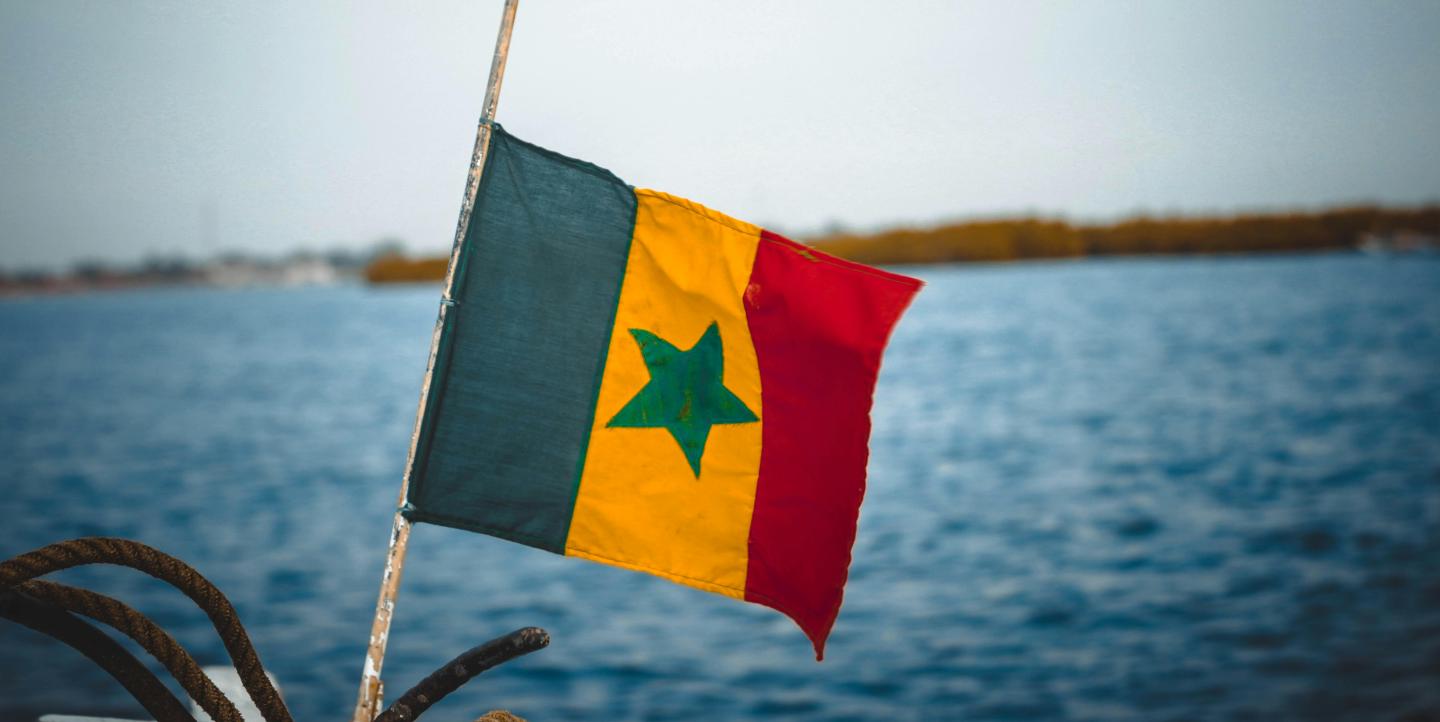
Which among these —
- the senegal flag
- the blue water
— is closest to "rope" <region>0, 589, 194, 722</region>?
the senegal flag

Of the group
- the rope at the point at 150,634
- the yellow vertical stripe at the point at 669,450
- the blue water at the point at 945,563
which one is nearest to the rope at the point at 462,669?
the rope at the point at 150,634

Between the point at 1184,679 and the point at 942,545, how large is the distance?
6.31m

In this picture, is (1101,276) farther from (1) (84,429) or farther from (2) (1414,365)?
(1) (84,429)

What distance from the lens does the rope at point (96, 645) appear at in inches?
112

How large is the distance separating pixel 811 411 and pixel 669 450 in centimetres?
57

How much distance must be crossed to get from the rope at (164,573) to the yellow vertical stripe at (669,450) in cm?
114

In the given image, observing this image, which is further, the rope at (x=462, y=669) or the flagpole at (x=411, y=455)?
the flagpole at (x=411, y=455)

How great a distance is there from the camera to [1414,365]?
43.1 metres

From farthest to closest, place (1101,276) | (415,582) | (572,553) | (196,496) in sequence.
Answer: (1101,276), (196,496), (415,582), (572,553)

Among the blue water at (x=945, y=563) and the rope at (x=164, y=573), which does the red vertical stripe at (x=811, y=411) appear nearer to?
the rope at (x=164, y=573)

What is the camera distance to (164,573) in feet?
10.3

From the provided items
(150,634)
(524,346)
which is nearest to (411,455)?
(524,346)

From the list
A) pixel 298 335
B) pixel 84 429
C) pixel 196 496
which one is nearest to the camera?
pixel 196 496

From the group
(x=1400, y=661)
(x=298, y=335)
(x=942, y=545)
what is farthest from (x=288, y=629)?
(x=298, y=335)
